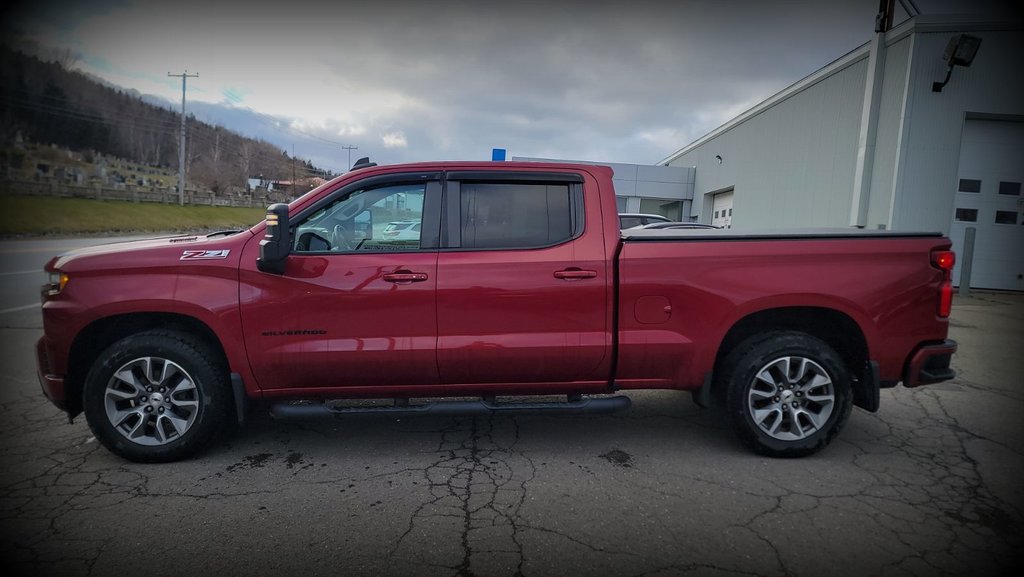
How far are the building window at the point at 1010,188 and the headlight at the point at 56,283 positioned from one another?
16.6m

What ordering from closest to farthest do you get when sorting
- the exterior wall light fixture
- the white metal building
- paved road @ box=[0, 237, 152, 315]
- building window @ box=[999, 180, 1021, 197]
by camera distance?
paved road @ box=[0, 237, 152, 315] → the exterior wall light fixture → the white metal building → building window @ box=[999, 180, 1021, 197]

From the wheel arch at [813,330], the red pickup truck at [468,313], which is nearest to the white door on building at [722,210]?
the wheel arch at [813,330]

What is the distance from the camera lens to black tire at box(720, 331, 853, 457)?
349cm

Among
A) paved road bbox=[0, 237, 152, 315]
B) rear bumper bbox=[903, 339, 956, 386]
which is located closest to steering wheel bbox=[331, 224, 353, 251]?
rear bumper bbox=[903, 339, 956, 386]

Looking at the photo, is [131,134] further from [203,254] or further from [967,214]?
[967,214]

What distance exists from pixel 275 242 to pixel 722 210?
953 inches

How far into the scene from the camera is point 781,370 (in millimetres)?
3512

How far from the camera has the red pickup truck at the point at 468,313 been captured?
3363 mm

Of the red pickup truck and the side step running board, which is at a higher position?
the red pickup truck

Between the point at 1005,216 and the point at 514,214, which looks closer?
the point at 514,214

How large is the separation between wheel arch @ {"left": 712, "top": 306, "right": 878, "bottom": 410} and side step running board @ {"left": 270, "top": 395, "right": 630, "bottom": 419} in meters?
0.92

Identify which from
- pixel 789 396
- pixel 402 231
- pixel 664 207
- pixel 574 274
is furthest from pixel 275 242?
pixel 664 207

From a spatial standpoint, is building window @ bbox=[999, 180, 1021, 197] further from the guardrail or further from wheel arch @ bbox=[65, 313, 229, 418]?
the guardrail

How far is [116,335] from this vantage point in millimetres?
3510
